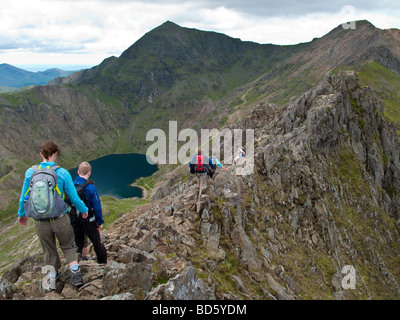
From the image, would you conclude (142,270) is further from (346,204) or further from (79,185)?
(346,204)

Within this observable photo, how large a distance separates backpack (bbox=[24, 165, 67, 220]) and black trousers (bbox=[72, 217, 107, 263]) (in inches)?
73.0

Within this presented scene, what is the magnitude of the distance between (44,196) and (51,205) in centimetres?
38

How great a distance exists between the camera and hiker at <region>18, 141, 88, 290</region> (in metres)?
9.20

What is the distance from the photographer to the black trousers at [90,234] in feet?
36.7

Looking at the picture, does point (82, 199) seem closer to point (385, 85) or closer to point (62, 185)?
point (62, 185)

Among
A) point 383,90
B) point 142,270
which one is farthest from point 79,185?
point 383,90

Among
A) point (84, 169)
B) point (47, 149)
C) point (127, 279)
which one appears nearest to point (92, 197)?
point (84, 169)

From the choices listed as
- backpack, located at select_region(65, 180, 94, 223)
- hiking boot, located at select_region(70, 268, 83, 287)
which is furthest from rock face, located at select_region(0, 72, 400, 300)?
backpack, located at select_region(65, 180, 94, 223)

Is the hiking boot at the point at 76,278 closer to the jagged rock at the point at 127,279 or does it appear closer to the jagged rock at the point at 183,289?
the jagged rock at the point at 127,279

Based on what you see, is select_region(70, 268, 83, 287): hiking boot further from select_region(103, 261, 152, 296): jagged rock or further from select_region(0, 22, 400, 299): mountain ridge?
select_region(103, 261, 152, 296): jagged rock
